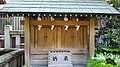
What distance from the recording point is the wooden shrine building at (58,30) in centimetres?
811

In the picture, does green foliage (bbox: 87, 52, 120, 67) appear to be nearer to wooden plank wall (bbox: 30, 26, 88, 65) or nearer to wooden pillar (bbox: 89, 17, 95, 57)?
wooden pillar (bbox: 89, 17, 95, 57)

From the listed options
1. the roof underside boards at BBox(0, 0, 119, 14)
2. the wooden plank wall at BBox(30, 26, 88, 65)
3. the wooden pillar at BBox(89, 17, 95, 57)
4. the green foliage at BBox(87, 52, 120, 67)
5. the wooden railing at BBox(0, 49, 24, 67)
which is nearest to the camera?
the wooden railing at BBox(0, 49, 24, 67)

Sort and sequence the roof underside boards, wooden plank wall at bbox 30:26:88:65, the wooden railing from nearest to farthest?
the wooden railing, the roof underside boards, wooden plank wall at bbox 30:26:88:65

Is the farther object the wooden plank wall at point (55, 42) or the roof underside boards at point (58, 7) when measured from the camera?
the wooden plank wall at point (55, 42)

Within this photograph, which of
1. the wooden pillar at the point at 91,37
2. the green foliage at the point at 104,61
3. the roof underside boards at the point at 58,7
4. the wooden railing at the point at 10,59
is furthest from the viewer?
the wooden pillar at the point at 91,37

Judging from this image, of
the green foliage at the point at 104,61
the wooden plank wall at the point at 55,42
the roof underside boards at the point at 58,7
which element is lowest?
the green foliage at the point at 104,61

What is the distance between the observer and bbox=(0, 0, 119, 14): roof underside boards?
7578 mm

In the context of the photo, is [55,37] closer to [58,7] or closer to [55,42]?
[55,42]

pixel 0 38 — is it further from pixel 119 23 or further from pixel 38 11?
pixel 119 23

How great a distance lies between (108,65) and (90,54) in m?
1.13

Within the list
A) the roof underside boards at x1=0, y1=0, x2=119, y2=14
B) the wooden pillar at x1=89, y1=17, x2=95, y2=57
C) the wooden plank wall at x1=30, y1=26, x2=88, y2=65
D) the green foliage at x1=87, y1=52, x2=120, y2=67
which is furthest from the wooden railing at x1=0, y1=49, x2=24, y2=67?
the wooden pillar at x1=89, y1=17, x2=95, y2=57

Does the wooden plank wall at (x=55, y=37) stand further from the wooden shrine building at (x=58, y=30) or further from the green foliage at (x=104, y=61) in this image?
the green foliage at (x=104, y=61)

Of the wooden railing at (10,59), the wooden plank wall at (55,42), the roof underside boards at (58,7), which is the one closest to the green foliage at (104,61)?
the wooden plank wall at (55,42)

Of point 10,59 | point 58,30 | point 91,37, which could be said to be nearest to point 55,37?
point 58,30
